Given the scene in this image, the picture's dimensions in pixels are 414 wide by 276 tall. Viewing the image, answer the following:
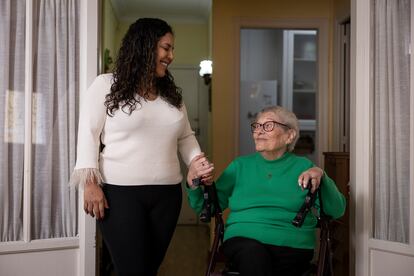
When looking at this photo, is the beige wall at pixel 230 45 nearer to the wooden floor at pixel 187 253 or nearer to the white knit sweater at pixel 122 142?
the wooden floor at pixel 187 253

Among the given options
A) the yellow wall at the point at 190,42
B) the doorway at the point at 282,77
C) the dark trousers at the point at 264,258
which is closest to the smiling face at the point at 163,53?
the dark trousers at the point at 264,258

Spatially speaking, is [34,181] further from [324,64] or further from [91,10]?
[324,64]

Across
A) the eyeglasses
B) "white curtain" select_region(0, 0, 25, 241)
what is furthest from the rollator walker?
"white curtain" select_region(0, 0, 25, 241)

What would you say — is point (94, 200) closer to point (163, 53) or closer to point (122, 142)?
point (122, 142)

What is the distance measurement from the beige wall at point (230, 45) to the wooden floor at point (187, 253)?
794 mm

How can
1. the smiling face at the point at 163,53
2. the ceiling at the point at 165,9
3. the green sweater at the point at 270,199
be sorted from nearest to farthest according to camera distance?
the smiling face at the point at 163,53 < the green sweater at the point at 270,199 < the ceiling at the point at 165,9

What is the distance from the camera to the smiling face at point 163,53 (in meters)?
1.76

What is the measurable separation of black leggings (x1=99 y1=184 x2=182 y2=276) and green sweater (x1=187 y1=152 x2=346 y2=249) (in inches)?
11.0

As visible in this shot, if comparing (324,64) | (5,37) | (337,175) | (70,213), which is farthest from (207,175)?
(324,64)

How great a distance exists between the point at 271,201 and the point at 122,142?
2.27 feet

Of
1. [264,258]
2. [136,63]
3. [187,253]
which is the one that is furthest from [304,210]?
[187,253]

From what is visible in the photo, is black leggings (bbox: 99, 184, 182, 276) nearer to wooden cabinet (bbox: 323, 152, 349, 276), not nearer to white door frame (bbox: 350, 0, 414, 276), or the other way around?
white door frame (bbox: 350, 0, 414, 276)

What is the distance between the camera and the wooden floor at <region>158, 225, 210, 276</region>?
11.9ft

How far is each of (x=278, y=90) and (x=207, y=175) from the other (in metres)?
4.15
